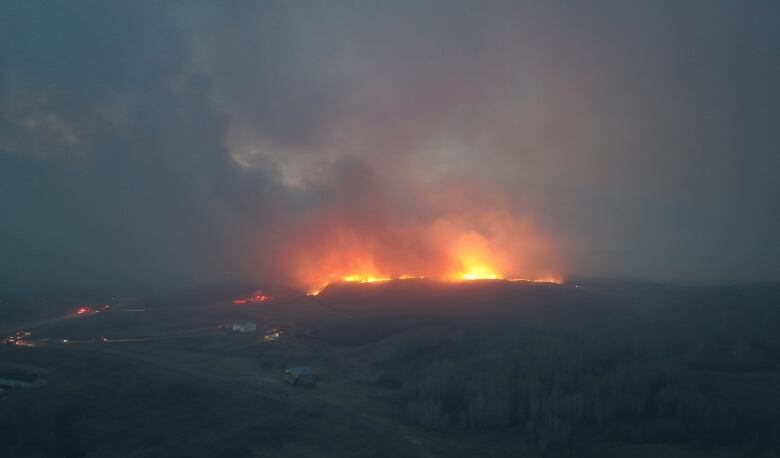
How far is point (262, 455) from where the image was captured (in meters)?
35.7

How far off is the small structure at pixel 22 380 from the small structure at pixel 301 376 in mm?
21692

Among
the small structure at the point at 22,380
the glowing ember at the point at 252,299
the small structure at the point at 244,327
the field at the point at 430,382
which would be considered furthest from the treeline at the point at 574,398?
the glowing ember at the point at 252,299

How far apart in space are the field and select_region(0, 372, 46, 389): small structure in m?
1.33

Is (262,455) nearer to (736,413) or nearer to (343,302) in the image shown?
(736,413)

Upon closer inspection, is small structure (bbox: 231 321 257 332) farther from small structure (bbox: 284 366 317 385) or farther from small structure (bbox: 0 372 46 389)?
small structure (bbox: 0 372 46 389)

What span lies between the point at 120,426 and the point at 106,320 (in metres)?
53.6

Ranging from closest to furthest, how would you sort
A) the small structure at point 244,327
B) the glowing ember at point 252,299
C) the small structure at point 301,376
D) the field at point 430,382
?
the field at point 430,382, the small structure at point 301,376, the small structure at point 244,327, the glowing ember at point 252,299

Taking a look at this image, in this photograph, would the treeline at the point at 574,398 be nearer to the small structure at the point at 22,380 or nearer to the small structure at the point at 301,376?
the small structure at the point at 301,376

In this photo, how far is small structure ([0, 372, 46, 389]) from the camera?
48188mm

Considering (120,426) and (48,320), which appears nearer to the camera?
(120,426)

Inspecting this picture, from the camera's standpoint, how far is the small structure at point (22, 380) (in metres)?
48.2

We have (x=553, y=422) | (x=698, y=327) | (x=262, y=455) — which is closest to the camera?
Result: (x=262, y=455)

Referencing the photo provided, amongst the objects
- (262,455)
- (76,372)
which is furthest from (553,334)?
(76,372)

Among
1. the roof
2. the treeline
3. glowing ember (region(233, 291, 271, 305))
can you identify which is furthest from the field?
glowing ember (region(233, 291, 271, 305))
